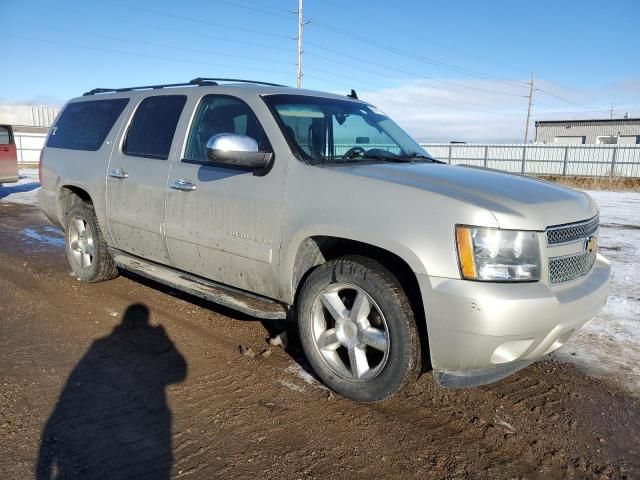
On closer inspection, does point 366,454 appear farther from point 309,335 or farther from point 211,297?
point 211,297

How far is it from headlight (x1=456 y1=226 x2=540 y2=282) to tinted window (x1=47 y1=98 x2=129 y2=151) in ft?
12.3

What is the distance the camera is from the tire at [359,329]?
114 inches

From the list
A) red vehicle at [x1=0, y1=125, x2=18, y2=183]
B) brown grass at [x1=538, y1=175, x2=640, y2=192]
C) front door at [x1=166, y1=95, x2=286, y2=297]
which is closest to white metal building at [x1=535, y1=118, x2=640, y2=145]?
brown grass at [x1=538, y1=175, x2=640, y2=192]

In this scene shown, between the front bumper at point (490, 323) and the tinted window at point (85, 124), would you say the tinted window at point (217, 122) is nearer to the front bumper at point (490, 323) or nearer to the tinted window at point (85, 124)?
the tinted window at point (85, 124)

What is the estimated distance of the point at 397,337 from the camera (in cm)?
→ 290

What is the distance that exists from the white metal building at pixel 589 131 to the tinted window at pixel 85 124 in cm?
4586

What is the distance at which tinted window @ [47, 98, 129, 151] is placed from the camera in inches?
199

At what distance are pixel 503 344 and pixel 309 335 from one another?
1.23 meters

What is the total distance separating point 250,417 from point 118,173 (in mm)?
2714

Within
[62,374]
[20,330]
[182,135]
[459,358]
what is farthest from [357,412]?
[20,330]

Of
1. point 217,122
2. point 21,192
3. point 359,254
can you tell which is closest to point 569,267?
point 359,254

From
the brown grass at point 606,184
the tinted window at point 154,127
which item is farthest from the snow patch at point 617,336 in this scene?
the brown grass at point 606,184

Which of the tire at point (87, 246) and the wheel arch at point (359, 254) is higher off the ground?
the wheel arch at point (359, 254)

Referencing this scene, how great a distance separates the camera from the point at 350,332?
3.18 m
